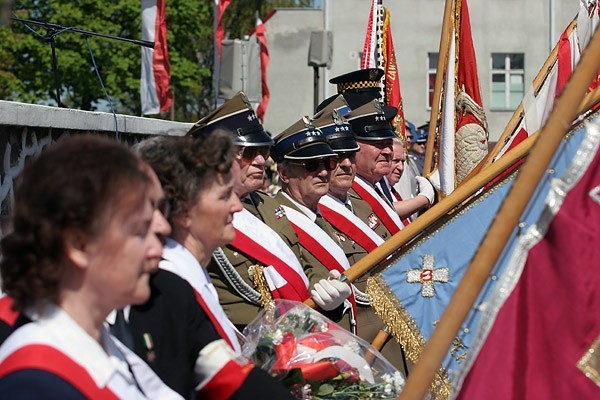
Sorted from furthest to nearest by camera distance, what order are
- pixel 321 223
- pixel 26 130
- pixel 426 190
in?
pixel 426 190 → pixel 321 223 → pixel 26 130

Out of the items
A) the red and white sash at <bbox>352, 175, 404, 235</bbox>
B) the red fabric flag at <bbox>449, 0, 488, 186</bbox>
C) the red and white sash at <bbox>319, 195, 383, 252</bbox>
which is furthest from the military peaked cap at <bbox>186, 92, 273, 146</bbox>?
the red fabric flag at <bbox>449, 0, 488, 186</bbox>

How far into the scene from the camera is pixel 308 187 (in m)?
5.35

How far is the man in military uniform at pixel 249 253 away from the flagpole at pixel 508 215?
5.70 ft

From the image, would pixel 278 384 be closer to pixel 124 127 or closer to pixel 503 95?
pixel 124 127

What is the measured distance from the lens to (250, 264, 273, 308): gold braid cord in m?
4.47

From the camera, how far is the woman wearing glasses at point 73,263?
83.7 inches

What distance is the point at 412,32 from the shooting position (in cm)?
3316

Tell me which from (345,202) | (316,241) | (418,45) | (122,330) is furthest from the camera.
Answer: (418,45)

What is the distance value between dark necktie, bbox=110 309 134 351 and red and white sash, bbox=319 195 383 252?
3.11 m

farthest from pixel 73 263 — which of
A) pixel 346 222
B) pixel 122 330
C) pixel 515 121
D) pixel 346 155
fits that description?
pixel 515 121

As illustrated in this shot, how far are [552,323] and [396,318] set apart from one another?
1.80 metres

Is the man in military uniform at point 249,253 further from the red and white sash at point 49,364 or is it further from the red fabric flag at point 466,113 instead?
the red fabric flag at point 466,113

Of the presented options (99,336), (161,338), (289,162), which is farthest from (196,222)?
(289,162)

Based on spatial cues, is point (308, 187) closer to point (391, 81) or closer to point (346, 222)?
point (346, 222)
